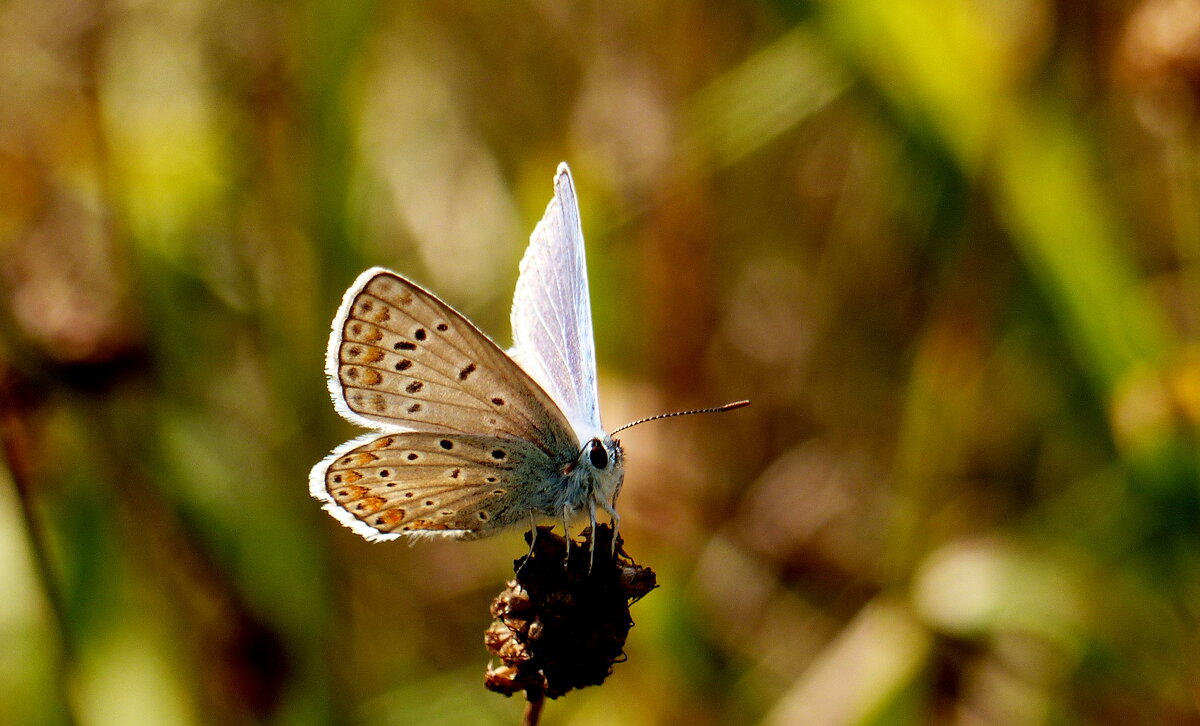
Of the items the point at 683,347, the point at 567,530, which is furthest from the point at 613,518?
the point at 683,347

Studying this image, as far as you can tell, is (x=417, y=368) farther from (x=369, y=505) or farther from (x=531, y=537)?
(x=531, y=537)

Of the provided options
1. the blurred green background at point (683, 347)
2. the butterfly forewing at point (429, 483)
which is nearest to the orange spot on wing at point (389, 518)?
the butterfly forewing at point (429, 483)

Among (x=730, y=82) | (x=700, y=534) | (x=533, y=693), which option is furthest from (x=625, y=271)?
(x=533, y=693)

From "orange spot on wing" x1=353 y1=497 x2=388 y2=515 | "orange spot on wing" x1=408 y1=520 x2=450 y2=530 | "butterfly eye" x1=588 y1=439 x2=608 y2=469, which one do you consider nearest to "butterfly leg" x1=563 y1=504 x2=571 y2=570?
"butterfly eye" x1=588 y1=439 x2=608 y2=469

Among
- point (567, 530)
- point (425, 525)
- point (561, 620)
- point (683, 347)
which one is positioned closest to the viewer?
point (561, 620)

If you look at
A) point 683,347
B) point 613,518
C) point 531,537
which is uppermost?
point 683,347

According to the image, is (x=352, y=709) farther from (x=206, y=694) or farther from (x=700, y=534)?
(x=700, y=534)
